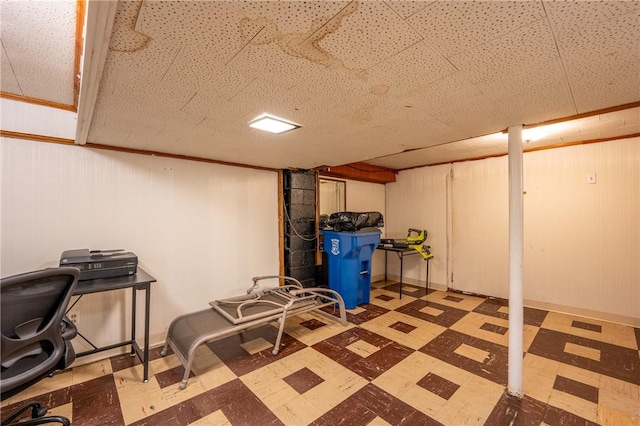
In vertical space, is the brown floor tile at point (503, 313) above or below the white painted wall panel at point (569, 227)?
below

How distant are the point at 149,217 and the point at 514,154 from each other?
136 inches

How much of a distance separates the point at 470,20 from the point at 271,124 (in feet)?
4.69

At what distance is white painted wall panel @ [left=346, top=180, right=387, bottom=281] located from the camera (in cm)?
501

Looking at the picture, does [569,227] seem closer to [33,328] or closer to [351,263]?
[351,263]

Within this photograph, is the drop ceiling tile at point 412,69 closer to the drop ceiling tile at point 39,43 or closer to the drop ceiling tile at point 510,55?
the drop ceiling tile at point 510,55

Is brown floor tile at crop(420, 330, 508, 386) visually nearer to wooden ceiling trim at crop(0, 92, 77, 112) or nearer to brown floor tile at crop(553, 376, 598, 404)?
brown floor tile at crop(553, 376, 598, 404)

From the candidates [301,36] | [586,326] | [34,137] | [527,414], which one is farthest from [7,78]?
[586,326]

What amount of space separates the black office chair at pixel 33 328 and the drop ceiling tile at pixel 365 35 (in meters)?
1.77

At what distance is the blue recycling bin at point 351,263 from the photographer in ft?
12.5

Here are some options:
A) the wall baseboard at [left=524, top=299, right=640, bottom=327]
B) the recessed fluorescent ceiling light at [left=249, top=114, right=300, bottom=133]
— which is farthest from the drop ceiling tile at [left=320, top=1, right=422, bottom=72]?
the wall baseboard at [left=524, top=299, right=640, bottom=327]

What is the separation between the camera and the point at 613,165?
3.20 meters

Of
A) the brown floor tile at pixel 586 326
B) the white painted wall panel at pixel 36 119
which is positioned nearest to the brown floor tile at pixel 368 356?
the brown floor tile at pixel 586 326

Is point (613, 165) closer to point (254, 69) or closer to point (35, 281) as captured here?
point (254, 69)

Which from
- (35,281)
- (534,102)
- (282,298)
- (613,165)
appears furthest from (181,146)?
(613,165)
